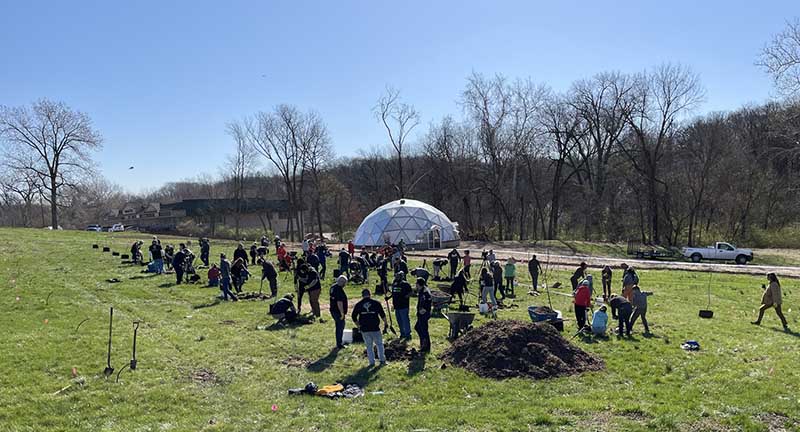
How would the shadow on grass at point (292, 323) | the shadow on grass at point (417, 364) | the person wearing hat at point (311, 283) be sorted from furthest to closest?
the person wearing hat at point (311, 283) < the shadow on grass at point (292, 323) < the shadow on grass at point (417, 364)

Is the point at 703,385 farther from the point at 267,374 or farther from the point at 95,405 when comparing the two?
the point at 95,405

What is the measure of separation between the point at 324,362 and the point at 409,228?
3293 cm

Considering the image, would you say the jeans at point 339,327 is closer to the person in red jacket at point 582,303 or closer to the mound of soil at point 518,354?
the mound of soil at point 518,354

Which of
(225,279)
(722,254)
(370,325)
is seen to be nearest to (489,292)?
(370,325)

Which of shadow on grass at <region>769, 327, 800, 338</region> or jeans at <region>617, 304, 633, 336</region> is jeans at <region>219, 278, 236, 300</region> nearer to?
jeans at <region>617, 304, 633, 336</region>

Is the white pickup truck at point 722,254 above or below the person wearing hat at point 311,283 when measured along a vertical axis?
below

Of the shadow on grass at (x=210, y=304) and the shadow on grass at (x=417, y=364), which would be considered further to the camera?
the shadow on grass at (x=210, y=304)

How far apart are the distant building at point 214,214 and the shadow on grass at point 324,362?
56.8 m

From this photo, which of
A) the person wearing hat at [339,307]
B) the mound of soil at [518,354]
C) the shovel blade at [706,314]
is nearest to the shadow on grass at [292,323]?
the person wearing hat at [339,307]

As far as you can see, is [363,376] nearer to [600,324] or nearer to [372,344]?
[372,344]

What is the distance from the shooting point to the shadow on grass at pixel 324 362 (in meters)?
11.3

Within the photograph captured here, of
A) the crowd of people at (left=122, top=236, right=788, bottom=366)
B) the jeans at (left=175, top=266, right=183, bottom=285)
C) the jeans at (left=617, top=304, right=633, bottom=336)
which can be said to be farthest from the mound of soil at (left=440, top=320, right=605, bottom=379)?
the jeans at (left=175, top=266, right=183, bottom=285)

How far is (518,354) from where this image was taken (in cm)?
1107

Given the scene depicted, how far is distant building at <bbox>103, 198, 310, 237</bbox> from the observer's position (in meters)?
72.1
